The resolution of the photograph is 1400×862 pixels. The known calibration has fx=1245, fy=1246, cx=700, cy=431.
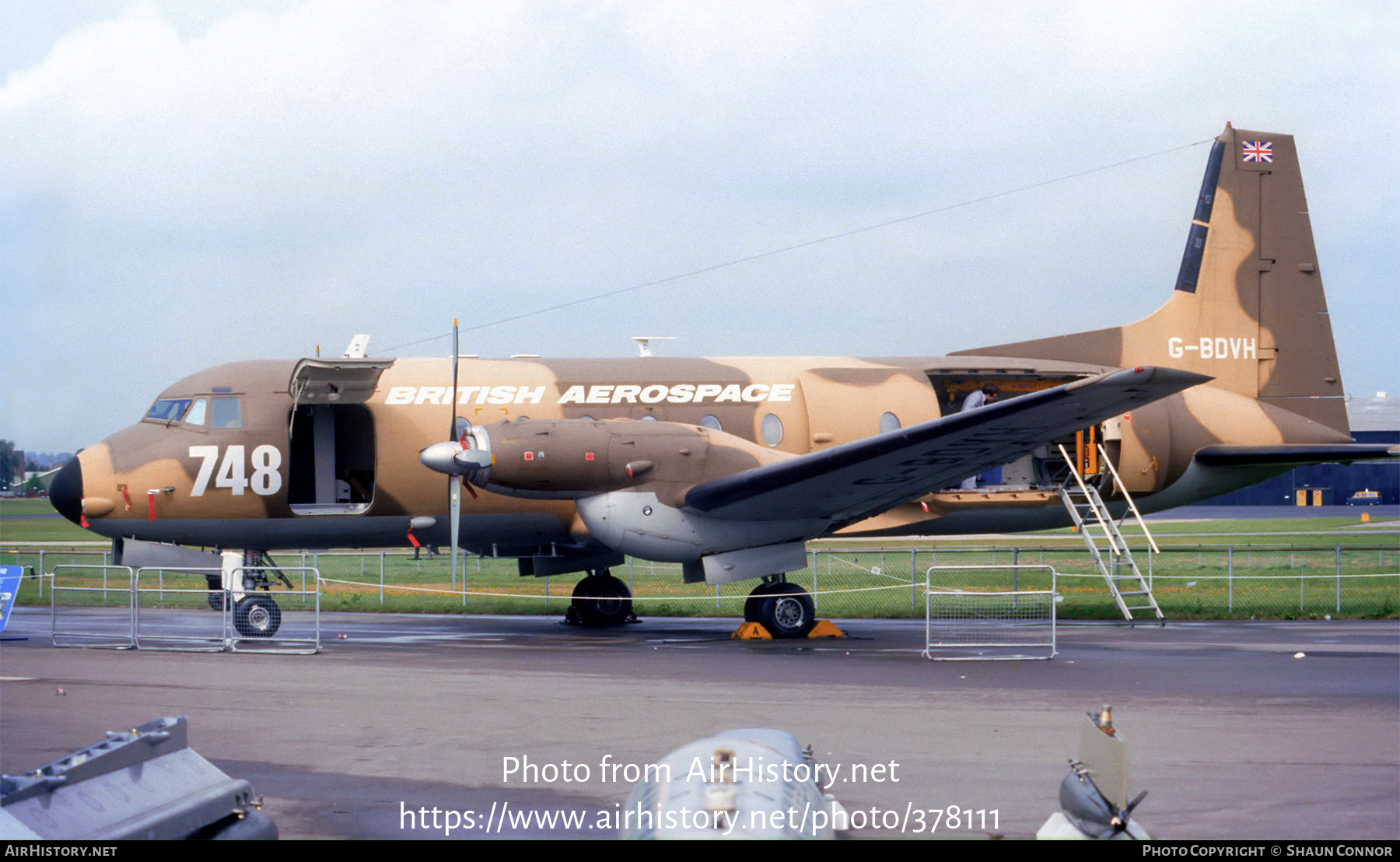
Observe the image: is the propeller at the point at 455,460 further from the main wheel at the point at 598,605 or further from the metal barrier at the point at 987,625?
the metal barrier at the point at 987,625

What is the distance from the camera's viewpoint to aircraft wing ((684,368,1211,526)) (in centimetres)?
1343

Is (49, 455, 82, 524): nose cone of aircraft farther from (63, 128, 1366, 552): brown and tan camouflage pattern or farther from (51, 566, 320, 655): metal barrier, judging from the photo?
(51, 566, 320, 655): metal barrier

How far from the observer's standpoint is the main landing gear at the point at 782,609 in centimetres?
1666

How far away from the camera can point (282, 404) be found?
17.7 metres


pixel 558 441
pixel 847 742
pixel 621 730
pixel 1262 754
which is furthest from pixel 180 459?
pixel 1262 754

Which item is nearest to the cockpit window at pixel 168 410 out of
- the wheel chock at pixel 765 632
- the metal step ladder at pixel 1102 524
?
the wheel chock at pixel 765 632

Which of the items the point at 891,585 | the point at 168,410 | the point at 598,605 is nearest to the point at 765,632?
the point at 598,605

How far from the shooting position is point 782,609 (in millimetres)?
16719

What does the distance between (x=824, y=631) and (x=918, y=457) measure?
10.6ft

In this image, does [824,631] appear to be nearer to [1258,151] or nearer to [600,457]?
[600,457]

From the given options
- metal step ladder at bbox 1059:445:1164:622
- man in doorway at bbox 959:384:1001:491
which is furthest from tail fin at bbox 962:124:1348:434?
metal step ladder at bbox 1059:445:1164:622

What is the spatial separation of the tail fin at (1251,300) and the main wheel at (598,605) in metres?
7.57
